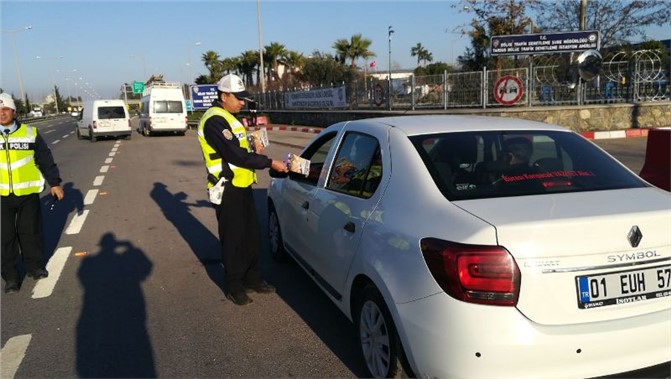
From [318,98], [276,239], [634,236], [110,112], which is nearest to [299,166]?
[276,239]

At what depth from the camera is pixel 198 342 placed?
3689mm

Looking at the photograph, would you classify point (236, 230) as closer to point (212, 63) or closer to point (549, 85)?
point (549, 85)

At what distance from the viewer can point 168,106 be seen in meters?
26.4

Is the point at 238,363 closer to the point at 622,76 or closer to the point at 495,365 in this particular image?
the point at 495,365

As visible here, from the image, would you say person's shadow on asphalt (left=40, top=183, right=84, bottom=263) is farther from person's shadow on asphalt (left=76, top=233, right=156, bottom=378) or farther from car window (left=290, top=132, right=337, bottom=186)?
car window (left=290, top=132, right=337, bottom=186)

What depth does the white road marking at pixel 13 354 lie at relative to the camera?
3.34m

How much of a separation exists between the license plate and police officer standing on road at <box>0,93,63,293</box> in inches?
186

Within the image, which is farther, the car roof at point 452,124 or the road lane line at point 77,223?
the road lane line at point 77,223

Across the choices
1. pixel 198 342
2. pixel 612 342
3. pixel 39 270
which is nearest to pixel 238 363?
pixel 198 342

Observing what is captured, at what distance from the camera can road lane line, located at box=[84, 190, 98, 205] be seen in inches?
366

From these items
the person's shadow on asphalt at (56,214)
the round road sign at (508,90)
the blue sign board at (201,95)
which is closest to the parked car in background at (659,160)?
the person's shadow on asphalt at (56,214)

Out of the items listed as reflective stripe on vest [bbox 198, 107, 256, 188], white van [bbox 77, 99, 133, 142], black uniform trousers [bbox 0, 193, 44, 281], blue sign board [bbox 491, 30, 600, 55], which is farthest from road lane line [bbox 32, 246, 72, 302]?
white van [bbox 77, 99, 133, 142]

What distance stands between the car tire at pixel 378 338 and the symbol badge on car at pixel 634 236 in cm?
116

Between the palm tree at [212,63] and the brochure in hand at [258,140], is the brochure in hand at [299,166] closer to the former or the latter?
the brochure in hand at [258,140]
